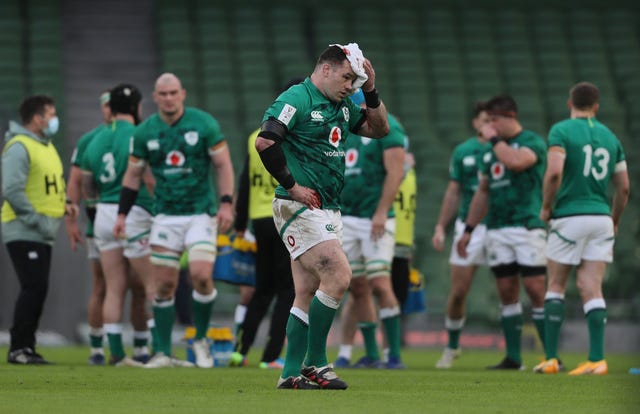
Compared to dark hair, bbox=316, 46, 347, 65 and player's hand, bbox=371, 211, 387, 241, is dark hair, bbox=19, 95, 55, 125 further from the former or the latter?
dark hair, bbox=316, 46, 347, 65

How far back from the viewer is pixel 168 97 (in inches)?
415

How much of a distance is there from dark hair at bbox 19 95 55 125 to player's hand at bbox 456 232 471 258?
3.91m

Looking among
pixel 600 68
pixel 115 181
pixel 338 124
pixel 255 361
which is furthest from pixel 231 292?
pixel 338 124

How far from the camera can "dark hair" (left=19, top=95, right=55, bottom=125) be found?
11836 mm

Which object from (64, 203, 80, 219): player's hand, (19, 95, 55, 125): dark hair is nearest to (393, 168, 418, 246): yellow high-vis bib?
(64, 203, 80, 219): player's hand

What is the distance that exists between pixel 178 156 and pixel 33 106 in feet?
6.62

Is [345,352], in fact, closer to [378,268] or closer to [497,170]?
[378,268]

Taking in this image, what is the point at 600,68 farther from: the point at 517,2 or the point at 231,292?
the point at 231,292

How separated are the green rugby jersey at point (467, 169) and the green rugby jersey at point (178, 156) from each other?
280 centimetres

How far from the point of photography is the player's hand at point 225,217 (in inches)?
408

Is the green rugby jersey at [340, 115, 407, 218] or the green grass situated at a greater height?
the green rugby jersey at [340, 115, 407, 218]

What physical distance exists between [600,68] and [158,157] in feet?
51.8

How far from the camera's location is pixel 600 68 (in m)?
24.7

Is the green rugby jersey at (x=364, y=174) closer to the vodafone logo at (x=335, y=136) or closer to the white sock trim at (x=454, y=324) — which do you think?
the white sock trim at (x=454, y=324)
